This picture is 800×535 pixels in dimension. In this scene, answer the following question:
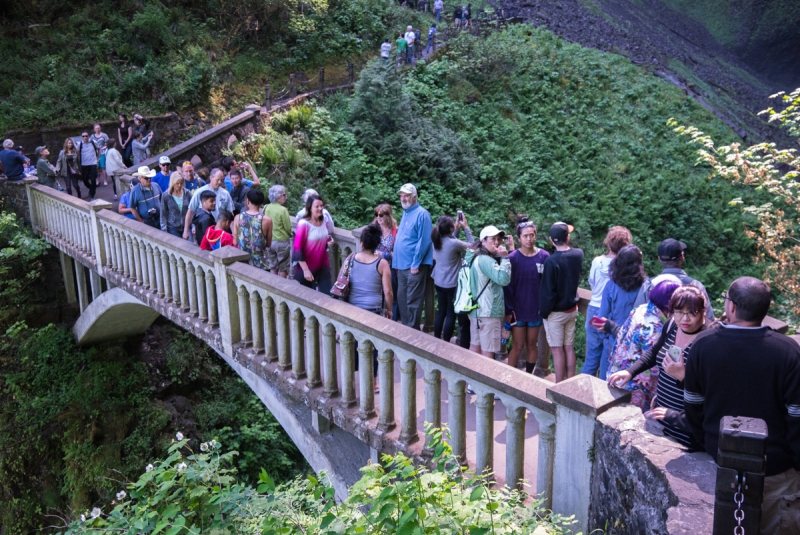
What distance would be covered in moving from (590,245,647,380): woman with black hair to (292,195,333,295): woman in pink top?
305 cm

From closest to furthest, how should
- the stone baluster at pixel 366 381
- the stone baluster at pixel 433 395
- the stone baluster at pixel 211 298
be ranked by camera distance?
the stone baluster at pixel 433 395, the stone baluster at pixel 366 381, the stone baluster at pixel 211 298

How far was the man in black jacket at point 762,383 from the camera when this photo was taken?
3049 mm

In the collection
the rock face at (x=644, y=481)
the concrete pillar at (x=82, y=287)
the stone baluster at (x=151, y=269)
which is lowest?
the concrete pillar at (x=82, y=287)

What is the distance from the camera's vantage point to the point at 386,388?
16.5 ft

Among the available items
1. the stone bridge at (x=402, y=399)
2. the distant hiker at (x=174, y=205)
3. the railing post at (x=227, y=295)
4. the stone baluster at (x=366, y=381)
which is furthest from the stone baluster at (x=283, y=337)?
the distant hiker at (x=174, y=205)

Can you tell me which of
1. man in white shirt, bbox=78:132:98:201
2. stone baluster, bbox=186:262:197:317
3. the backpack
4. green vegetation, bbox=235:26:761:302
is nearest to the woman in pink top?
stone baluster, bbox=186:262:197:317

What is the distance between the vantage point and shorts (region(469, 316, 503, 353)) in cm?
615

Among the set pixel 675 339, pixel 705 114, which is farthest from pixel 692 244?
pixel 675 339

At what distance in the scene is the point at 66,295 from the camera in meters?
14.3

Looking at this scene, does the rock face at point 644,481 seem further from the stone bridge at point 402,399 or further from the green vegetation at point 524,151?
the green vegetation at point 524,151

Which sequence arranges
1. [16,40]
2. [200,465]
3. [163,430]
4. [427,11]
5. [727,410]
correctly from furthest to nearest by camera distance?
1. [427,11]
2. [16,40]
3. [163,430]
4. [200,465]
5. [727,410]

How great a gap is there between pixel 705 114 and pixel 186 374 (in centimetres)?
2375

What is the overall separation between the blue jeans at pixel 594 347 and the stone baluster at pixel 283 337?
2.72m

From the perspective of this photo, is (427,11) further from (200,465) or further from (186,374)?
(200,465)
